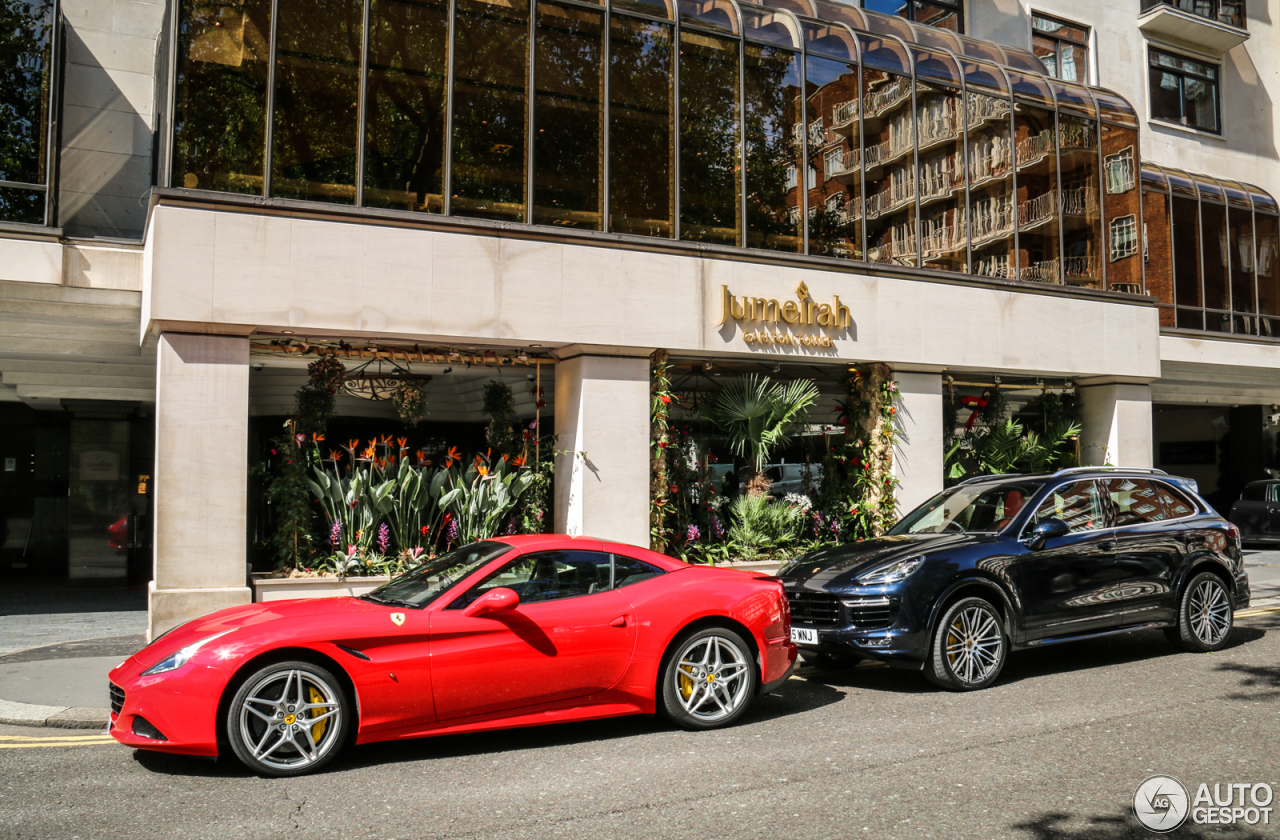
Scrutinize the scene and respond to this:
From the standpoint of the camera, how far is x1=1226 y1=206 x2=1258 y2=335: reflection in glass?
20.4m

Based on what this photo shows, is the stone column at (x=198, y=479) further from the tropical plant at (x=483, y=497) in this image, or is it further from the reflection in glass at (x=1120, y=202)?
the reflection in glass at (x=1120, y=202)

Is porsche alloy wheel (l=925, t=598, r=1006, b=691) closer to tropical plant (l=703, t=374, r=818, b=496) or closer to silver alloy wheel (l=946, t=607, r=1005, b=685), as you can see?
silver alloy wheel (l=946, t=607, r=1005, b=685)

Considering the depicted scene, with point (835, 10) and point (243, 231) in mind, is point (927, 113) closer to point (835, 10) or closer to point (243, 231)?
point (835, 10)

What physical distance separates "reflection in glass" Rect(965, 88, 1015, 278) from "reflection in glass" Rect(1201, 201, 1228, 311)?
7172mm

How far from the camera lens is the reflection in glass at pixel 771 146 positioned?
1339cm

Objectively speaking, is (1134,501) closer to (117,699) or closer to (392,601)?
(392,601)

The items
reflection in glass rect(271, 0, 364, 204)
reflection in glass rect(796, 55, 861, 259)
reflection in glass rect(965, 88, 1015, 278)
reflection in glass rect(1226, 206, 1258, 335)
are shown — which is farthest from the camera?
reflection in glass rect(1226, 206, 1258, 335)

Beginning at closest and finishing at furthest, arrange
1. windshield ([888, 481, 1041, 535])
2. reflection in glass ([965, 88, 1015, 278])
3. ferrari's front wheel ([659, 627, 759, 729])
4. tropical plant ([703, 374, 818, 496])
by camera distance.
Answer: ferrari's front wheel ([659, 627, 759, 729]) → windshield ([888, 481, 1041, 535]) → tropical plant ([703, 374, 818, 496]) → reflection in glass ([965, 88, 1015, 278])

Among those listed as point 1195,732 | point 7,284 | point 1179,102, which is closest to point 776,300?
point 1195,732

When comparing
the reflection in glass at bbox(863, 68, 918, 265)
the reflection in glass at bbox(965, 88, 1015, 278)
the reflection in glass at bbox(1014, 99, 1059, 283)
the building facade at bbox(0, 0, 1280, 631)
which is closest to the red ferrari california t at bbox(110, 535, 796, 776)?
the building facade at bbox(0, 0, 1280, 631)

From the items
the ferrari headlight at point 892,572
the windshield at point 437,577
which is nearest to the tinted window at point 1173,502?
the ferrari headlight at point 892,572

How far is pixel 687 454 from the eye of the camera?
43.0 feet

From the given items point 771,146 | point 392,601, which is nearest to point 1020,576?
point 392,601

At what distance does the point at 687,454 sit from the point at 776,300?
2.37 m
